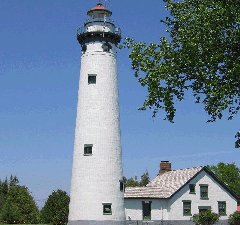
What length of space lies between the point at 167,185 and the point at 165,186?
0.79 feet

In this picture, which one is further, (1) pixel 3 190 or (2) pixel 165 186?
(1) pixel 3 190

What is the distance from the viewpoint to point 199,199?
178 ft

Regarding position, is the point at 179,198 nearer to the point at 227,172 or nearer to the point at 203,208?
the point at 203,208

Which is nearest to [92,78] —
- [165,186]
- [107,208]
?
[107,208]

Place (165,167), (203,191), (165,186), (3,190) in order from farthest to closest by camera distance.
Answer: (3,190)
(165,167)
(203,191)
(165,186)

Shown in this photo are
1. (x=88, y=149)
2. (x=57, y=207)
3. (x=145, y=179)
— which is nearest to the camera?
(x=88, y=149)

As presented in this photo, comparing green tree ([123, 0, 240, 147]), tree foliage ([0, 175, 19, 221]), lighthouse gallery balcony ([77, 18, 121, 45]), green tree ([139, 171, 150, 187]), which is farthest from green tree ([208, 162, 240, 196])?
green tree ([123, 0, 240, 147])

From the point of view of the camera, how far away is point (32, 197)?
8062 cm

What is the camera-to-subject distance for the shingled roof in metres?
51.8

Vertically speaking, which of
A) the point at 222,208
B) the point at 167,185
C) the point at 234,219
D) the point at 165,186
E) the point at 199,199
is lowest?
the point at 234,219

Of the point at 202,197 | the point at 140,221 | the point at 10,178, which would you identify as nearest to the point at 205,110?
the point at 140,221

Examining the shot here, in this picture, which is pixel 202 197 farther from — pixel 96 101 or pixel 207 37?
pixel 207 37

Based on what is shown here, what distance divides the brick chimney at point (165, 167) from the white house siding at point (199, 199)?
6.25 metres

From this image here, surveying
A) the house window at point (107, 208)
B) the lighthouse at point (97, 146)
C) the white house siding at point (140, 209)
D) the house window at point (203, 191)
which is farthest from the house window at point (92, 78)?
the house window at point (203, 191)
